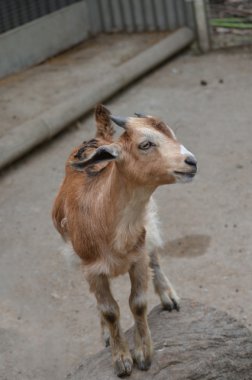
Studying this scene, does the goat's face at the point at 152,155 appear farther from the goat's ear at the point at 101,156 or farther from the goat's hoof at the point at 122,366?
the goat's hoof at the point at 122,366

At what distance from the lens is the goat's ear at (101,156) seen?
3725 millimetres

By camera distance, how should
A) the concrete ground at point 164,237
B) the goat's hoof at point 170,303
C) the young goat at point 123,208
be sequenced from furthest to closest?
1. the concrete ground at point 164,237
2. the goat's hoof at point 170,303
3. the young goat at point 123,208

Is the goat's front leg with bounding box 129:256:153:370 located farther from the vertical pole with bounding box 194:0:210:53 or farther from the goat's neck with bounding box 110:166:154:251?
the vertical pole with bounding box 194:0:210:53

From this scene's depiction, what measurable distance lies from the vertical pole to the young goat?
24.1ft

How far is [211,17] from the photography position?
38.1ft

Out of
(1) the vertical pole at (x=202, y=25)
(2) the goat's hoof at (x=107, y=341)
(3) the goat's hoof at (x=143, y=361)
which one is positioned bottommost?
(1) the vertical pole at (x=202, y=25)

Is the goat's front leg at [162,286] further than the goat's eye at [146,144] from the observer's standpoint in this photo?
Yes

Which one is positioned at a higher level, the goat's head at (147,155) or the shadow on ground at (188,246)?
the goat's head at (147,155)

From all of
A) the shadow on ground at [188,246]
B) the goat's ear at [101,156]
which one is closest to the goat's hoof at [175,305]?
the goat's ear at [101,156]

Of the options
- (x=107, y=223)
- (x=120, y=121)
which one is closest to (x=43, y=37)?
(x=107, y=223)

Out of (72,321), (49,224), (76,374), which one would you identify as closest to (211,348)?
(76,374)

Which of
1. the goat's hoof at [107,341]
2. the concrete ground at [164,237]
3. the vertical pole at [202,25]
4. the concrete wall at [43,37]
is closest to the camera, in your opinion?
the goat's hoof at [107,341]

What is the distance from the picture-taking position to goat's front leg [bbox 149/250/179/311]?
467cm

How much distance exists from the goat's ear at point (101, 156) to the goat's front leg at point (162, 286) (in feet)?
3.79
